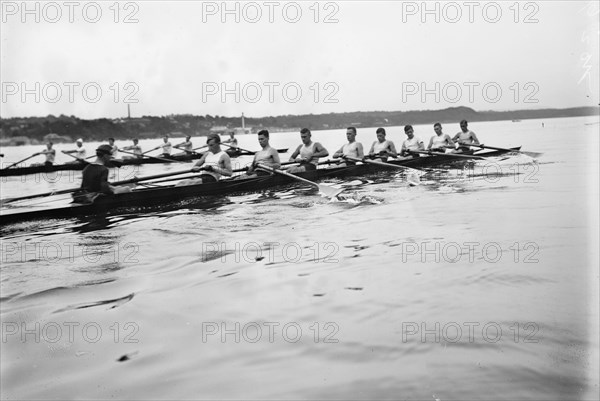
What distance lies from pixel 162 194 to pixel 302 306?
19.6ft

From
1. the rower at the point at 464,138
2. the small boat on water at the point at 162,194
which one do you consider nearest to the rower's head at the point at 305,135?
the small boat on water at the point at 162,194

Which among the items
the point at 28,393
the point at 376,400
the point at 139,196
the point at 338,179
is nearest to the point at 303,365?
the point at 376,400

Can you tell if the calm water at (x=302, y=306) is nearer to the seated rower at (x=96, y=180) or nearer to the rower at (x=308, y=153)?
the seated rower at (x=96, y=180)

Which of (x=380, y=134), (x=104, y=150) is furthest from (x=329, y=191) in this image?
(x=380, y=134)

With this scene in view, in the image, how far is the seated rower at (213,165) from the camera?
1198 centimetres

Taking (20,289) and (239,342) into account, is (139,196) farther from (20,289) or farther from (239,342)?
(239,342)

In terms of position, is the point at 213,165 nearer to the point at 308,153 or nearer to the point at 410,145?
the point at 308,153

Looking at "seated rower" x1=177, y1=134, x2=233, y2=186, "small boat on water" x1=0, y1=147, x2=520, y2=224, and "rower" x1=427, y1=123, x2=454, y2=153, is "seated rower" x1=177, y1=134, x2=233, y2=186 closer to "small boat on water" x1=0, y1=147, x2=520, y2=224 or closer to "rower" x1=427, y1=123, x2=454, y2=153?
"small boat on water" x1=0, y1=147, x2=520, y2=224

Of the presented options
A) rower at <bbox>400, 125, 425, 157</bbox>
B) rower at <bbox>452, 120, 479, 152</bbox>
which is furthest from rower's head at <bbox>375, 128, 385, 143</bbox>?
rower at <bbox>452, 120, 479, 152</bbox>

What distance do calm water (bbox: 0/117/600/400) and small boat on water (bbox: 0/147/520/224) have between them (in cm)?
21

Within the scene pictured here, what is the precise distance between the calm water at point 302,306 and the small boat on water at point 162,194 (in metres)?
0.21

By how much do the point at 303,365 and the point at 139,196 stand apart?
693 centimetres

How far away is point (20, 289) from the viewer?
616 centimetres

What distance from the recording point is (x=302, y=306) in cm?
543
